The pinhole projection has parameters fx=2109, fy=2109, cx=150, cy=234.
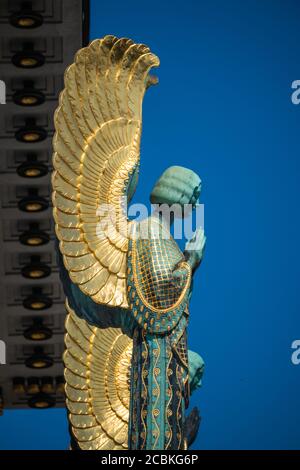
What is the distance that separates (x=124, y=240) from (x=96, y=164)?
510 mm

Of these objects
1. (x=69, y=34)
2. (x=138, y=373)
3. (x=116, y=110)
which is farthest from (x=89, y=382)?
(x=69, y=34)

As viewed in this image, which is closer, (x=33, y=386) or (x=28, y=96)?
(x=28, y=96)

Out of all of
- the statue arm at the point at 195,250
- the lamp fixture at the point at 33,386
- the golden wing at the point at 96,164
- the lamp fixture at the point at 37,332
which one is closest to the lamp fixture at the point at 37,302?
the lamp fixture at the point at 37,332

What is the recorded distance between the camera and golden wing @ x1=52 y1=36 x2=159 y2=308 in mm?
12977

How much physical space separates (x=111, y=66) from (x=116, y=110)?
28 cm

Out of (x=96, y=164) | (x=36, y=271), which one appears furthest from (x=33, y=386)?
(x=96, y=164)

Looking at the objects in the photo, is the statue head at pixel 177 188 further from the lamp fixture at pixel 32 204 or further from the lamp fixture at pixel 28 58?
the lamp fixture at pixel 32 204

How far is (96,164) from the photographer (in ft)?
43.1

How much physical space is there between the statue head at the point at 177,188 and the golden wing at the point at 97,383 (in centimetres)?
94

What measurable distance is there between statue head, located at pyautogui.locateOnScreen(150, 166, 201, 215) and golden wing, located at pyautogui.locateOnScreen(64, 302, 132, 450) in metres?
0.94

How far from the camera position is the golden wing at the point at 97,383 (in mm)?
13531

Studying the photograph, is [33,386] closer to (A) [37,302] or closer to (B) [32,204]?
(A) [37,302]

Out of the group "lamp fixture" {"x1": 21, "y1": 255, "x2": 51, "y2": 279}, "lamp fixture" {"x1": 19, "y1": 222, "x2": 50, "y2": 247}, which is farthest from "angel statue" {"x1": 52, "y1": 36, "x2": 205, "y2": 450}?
"lamp fixture" {"x1": 21, "y1": 255, "x2": 51, "y2": 279}

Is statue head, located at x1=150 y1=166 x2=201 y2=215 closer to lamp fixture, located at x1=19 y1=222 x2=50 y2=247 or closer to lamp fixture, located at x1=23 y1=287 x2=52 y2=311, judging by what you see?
lamp fixture, located at x1=19 y1=222 x2=50 y2=247
